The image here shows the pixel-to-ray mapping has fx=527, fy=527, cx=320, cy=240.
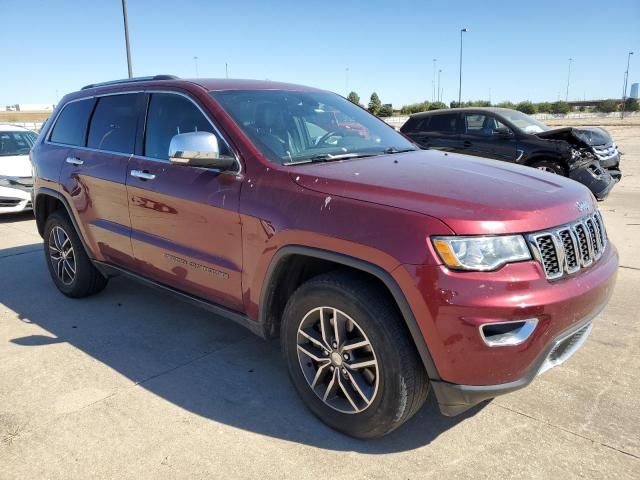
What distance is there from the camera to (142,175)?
144 inches

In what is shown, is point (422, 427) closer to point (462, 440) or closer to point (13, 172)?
point (462, 440)

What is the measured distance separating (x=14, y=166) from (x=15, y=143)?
120cm

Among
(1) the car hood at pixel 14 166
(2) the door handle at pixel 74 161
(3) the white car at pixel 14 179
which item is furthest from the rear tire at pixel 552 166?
(1) the car hood at pixel 14 166

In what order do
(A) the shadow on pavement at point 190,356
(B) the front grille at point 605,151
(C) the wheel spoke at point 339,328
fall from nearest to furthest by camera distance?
(C) the wheel spoke at point 339,328
(A) the shadow on pavement at point 190,356
(B) the front grille at point 605,151

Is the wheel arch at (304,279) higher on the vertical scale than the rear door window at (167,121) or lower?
lower

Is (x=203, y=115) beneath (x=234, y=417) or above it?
above

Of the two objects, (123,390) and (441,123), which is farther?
(441,123)

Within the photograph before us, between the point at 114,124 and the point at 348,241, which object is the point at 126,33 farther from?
the point at 348,241

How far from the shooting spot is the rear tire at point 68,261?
184 inches

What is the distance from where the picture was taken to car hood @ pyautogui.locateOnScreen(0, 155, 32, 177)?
357 inches

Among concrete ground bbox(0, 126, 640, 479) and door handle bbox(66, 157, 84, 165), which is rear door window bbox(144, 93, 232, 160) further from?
concrete ground bbox(0, 126, 640, 479)

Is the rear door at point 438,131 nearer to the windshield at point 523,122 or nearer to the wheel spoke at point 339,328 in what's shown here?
the windshield at point 523,122

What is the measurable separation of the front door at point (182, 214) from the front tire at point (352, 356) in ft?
1.80

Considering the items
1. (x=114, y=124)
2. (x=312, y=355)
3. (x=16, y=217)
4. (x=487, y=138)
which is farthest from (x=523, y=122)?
(x=16, y=217)
